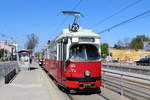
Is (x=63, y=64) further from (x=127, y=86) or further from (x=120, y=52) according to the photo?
(x=120, y=52)

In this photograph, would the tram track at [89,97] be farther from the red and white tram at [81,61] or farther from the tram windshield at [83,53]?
the tram windshield at [83,53]

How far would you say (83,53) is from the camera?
14.4 metres

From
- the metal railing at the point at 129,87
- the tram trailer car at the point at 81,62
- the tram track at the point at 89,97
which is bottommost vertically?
the tram track at the point at 89,97

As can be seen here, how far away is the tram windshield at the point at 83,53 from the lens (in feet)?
46.8

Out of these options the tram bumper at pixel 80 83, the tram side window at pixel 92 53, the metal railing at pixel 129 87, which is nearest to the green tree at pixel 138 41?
the metal railing at pixel 129 87

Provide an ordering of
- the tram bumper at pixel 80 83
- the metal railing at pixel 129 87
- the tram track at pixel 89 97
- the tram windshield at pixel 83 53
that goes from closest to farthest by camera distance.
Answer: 1. the metal railing at pixel 129 87
2. the tram track at pixel 89 97
3. the tram bumper at pixel 80 83
4. the tram windshield at pixel 83 53

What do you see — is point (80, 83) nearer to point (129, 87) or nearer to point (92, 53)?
point (92, 53)

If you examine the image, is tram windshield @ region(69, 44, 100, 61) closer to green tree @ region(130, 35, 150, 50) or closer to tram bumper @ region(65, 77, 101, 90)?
tram bumper @ region(65, 77, 101, 90)

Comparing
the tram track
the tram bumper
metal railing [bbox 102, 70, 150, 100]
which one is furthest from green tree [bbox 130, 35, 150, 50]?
the tram bumper

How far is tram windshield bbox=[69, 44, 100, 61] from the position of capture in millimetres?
14273

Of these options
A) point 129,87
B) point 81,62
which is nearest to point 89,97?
point 81,62

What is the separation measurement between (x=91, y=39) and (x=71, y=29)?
162cm

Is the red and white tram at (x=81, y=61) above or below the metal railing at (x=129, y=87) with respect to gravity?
above

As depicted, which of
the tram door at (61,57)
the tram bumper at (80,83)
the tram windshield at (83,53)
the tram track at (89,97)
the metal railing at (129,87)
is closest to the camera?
the metal railing at (129,87)
